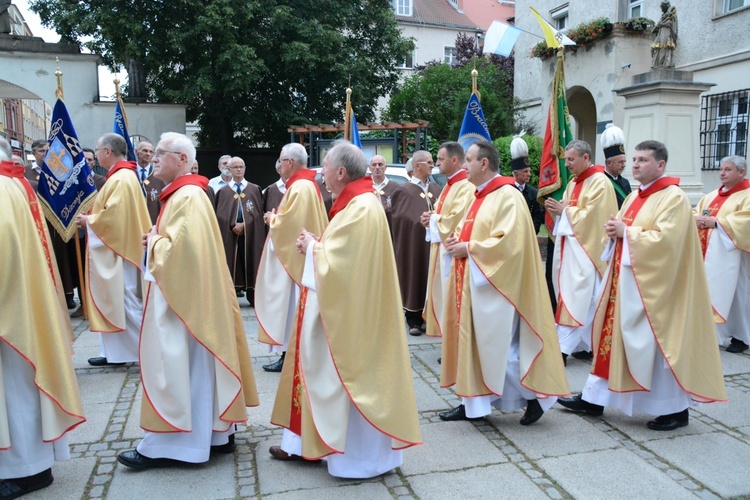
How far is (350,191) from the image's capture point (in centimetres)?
344

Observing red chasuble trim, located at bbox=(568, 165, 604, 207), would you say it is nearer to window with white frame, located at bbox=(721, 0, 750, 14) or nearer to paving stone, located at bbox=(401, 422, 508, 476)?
paving stone, located at bbox=(401, 422, 508, 476)

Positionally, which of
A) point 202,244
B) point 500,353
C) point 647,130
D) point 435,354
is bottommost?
point 435,354

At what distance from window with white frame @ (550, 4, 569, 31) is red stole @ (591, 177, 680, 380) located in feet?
51.8

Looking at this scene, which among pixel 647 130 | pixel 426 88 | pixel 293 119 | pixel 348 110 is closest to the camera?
pixel 348 110

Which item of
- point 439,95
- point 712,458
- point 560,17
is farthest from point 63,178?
point 439,95

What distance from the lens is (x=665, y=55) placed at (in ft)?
31.3

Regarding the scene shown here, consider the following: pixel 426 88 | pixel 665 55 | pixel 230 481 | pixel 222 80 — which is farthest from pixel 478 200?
pixel 426 88

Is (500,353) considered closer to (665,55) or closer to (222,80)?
(665,55)

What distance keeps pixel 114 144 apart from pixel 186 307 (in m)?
2.62

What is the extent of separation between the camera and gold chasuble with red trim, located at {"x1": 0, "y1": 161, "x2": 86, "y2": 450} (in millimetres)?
3166

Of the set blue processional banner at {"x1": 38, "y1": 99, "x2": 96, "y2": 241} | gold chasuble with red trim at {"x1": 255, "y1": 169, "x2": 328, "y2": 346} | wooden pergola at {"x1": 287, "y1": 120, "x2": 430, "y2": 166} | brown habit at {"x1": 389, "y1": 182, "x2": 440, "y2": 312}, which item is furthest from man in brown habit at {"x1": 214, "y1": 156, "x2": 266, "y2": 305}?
wooden pergola at {"x1": 287, "y1": 120, "x2": 430, "y2": 166}

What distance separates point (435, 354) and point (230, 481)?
9.93 ft

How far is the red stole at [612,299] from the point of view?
4.36 metres

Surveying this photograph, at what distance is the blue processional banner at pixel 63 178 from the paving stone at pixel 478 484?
16.7ft
